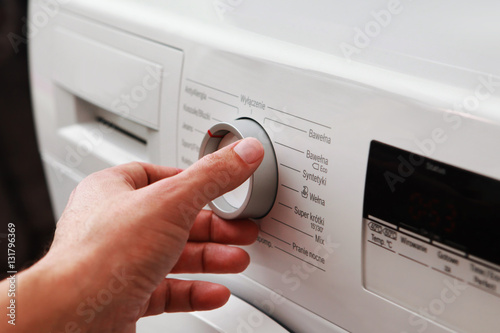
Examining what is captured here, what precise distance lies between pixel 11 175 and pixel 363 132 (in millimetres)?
935

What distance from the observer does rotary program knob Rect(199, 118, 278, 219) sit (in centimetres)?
47

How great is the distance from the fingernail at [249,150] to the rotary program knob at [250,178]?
0.06 ft

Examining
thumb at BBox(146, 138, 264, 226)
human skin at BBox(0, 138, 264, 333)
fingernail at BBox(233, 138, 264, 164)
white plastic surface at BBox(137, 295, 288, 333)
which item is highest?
fingernail at BBox(233, 138, 264, 164)

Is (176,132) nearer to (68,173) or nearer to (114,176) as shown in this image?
(114,176)

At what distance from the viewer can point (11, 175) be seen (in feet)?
3.61

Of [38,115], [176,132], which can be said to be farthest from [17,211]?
[176,132]

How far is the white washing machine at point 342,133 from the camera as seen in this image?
1.17 ft

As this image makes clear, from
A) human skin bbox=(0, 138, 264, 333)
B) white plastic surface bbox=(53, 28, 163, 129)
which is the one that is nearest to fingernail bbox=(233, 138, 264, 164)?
human skin bbox=(0, 138, 264, 333)

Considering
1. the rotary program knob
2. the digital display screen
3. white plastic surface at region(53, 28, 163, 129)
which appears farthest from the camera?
A: white plastic surface at region(53, 28, 163, 129)

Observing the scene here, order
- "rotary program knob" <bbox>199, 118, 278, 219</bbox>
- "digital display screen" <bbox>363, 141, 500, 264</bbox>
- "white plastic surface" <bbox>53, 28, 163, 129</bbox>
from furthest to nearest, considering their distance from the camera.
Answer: "white plastic surface" <bbox>53, 28, 163, 129</bbox>
"rotary program knob" <bbox>199, 118, 278, 219</bbox>
"digital display screen" <bbox>363, 141, 500, 264</bbox>

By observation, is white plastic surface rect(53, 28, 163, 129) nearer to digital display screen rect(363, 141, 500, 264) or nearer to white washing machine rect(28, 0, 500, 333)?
white washing machine rect(28, 0, 500, 333)

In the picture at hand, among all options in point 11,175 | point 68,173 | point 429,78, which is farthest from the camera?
point 11,175

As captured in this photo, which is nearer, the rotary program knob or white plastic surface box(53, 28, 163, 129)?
the rotary program knob

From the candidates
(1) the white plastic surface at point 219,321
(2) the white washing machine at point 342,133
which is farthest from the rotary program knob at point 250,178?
(1) the white plastic surface at point 219,321
